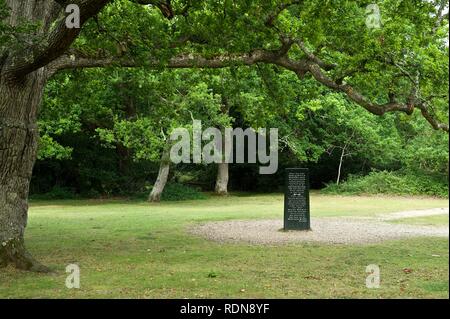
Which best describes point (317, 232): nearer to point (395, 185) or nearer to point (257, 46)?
point (257, 46)

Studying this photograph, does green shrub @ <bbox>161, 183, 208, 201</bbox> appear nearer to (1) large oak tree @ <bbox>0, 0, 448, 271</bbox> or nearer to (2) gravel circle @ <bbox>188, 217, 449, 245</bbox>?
(2) gravel circle @ <bbox>188, 217, 449, 245</bbox>

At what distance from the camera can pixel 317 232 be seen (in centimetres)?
1719

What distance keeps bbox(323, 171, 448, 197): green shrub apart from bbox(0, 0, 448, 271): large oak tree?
23663mm

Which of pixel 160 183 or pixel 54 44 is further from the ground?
pixel 54 44

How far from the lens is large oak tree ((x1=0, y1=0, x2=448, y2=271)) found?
1115 cm

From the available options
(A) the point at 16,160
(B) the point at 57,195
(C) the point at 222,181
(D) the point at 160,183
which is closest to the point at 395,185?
(C) the point at 222,181

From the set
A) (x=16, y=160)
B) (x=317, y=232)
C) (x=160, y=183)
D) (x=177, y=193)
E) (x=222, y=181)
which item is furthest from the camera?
(x=222, y=181)

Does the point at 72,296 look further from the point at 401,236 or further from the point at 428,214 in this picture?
the point at 428,214

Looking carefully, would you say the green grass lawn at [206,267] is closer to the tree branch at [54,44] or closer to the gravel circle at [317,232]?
the gravel circle at [317,232]

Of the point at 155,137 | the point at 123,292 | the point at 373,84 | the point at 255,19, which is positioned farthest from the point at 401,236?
the point at 155,137

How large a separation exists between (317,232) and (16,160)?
971 cm

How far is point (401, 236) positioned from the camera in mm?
16219

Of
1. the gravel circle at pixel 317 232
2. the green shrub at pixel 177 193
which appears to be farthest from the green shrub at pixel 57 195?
the gravel circle at pixel 317 232

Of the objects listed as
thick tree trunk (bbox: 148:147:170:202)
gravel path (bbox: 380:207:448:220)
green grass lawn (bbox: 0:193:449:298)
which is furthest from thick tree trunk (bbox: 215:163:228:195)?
green grass lawn (bbox: 0:193:449:298)
